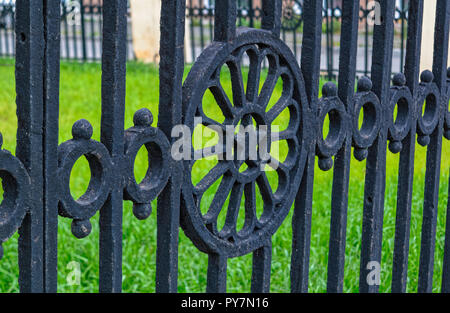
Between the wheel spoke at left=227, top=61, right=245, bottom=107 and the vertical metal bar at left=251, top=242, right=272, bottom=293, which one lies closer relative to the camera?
the wheel spoke at left=227, top=61, right=245, bottom=107

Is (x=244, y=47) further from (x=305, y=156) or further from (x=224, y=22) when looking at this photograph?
(x=305, y=156)

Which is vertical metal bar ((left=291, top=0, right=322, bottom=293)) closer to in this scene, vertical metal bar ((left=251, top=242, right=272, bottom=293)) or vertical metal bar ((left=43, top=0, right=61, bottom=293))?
vertical metal bar ((left=251, top=242, right=272, bottom=293))

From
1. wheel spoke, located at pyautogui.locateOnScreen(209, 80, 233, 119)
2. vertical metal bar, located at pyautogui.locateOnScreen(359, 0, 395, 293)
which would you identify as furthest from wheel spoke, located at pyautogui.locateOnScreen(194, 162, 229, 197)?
vertical metal bar, located at pyautogui.locateOnScreen(359, 0, 395, 293)

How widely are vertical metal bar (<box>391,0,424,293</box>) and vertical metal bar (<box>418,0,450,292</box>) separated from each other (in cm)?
8

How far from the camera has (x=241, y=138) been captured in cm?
138

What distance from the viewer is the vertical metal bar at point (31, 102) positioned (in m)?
1.04

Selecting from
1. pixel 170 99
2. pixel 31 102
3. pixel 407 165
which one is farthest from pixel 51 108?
pixel 407 165

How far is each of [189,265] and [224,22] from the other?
2.11 metres

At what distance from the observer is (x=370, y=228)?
5.76 ft

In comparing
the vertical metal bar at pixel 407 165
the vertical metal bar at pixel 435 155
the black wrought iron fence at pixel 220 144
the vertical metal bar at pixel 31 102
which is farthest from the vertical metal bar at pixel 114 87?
the vertical metal bar at pixel 435 155

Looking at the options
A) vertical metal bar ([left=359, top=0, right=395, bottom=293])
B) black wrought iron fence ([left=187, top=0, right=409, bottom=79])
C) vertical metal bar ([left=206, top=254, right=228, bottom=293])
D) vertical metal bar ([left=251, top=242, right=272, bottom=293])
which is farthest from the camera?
black wrought iron fence ([left=187, top=0, right=409, bottom=79])

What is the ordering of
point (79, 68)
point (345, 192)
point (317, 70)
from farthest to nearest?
1. point (79, 68)
2. point (345, 192)
3. point (317, 70)

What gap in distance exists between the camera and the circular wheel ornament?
4.25 feet

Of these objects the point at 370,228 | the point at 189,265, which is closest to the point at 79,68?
the point at 189,265
